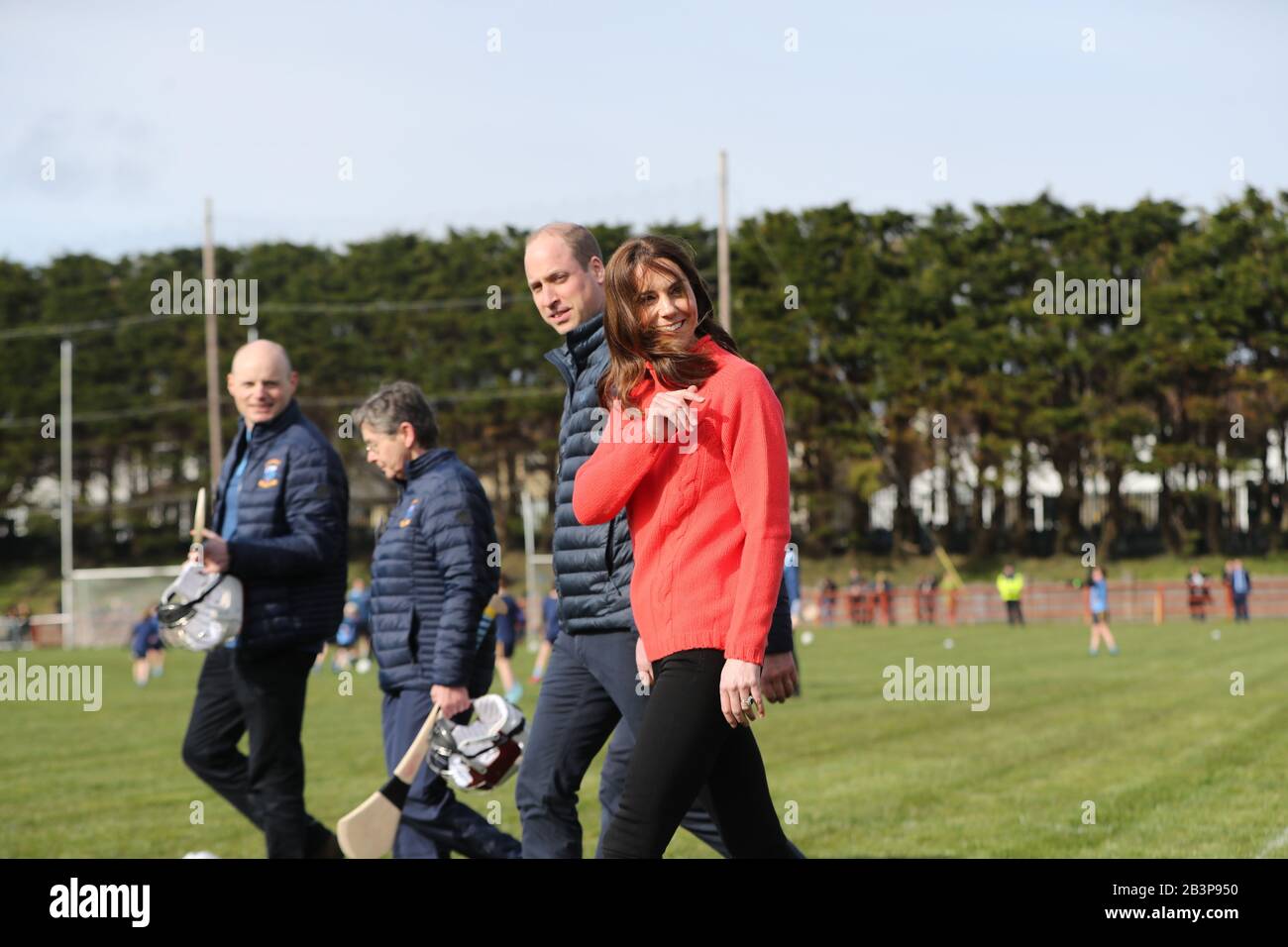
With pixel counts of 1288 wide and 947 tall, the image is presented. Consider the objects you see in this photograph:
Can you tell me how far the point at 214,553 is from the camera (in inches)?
233

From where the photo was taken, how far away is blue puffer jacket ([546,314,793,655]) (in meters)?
4.68

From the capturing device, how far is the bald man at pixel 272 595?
6.16 m

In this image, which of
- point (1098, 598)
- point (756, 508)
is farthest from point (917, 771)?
point (1098, 598)

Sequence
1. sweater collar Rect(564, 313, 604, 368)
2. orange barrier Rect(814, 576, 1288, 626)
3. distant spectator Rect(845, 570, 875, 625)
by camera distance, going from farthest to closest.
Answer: distant spectator Rect(845, 570, 875, 625) → orange barrier Rect(814, 576, 1288, 626) → sweater collar Rect(564, 313, 604, 368)

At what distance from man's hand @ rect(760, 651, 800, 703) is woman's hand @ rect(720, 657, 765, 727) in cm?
25

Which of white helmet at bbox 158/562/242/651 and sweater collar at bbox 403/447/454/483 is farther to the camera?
sweater collar at bbox 403/447/454/483

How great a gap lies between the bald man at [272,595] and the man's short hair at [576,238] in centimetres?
168

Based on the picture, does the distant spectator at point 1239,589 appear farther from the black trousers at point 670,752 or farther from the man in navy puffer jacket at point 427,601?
the black trousers at point 670,752

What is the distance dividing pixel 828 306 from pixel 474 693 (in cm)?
5079

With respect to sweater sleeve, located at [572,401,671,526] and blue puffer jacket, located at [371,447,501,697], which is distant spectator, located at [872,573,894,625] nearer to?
blue puffer jacket, located at [371,447,501,697]

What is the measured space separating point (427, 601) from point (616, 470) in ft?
7.92

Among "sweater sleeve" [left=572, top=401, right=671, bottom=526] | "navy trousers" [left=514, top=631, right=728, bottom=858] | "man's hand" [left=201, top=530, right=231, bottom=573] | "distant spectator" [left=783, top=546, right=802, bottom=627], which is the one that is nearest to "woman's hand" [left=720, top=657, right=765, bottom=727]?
"distant spectator" [left=783, top=546, right=802, bottom=627]
